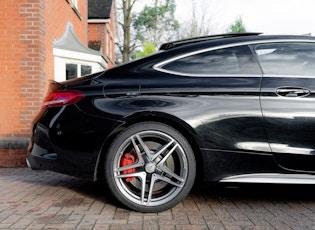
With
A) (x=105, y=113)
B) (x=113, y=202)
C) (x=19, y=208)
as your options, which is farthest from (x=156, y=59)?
(x=19, y=208)

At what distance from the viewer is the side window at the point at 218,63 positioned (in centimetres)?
336

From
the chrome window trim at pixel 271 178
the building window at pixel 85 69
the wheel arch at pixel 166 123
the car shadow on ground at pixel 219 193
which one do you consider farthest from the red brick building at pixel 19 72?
the chrome window trim at pixel 271 178

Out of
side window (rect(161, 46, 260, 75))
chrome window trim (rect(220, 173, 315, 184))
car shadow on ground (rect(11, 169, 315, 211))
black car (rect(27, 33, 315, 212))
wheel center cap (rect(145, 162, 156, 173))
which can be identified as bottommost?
car shadow on ground (rect(11, 169, 315, 211))

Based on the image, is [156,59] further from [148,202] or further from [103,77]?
[148,202]

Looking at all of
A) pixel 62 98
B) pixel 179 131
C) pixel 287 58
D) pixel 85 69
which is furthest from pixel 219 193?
pixel 85 69

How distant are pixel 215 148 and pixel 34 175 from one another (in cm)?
320

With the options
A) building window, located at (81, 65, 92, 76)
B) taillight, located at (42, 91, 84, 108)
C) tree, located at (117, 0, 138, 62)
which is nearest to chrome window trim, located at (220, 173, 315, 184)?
taillight, located at (42, 91, 84, 108)

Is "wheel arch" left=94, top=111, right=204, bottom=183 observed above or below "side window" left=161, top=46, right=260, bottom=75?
below

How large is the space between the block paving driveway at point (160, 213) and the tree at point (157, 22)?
104ft

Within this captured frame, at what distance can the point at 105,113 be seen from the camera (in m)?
3.18

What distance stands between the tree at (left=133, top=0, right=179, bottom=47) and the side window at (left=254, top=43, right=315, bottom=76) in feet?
104

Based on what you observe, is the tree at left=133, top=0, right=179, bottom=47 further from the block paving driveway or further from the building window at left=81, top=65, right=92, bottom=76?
the block paving driveway

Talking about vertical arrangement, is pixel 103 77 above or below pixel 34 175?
above

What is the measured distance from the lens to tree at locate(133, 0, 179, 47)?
34625 millimetres
